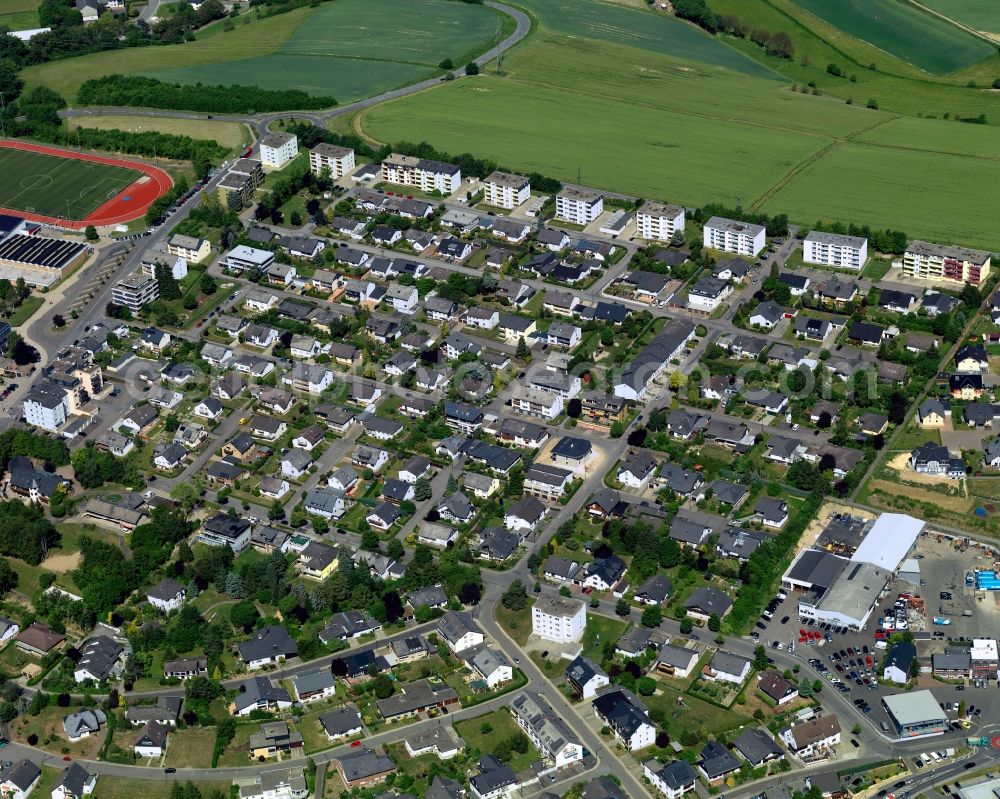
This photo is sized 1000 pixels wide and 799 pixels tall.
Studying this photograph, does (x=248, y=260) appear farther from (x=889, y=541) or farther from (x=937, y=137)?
(x=937, y=137)

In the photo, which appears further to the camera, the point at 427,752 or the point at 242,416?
the point at 242,416

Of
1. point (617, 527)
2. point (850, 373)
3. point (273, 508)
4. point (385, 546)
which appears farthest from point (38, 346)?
point (850, 373)

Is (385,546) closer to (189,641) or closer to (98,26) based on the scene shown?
(189,641)

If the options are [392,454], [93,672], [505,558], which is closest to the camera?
[93,672]

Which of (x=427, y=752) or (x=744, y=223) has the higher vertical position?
(x=744, y=223)

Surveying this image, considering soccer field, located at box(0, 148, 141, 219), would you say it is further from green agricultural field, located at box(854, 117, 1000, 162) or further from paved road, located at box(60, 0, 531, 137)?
green agricultural field, located at box(854, 117, 1000, 162)

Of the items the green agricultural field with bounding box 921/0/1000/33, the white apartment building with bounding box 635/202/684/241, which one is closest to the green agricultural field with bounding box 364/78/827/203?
the white apartment building with bounding box 635/202/684/241

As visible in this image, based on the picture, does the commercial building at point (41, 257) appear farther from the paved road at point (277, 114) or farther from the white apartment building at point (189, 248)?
the paved road at point (277, 114)
